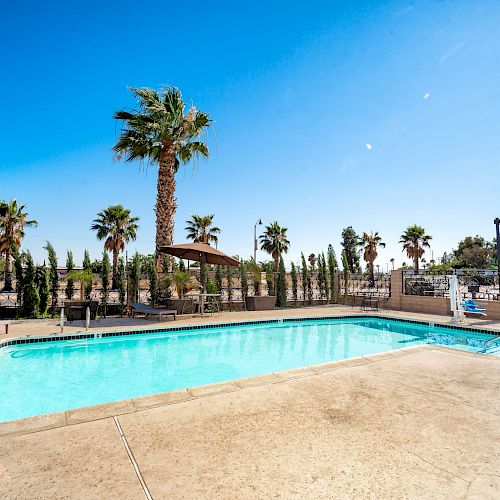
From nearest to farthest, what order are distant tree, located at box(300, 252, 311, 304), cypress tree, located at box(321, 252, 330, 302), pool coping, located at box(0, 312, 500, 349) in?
pool coping, located at box(0, 312, 500, 349) < distant tree, located at box(300, 252, 311, 304) < cypress tree, located at box(321, 252, 330, 302)

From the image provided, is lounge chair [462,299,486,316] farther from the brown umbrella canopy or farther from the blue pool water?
the brown umbrella canopy

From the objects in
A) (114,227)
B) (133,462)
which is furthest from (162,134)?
(114,227)

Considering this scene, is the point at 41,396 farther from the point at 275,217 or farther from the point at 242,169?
the point at 275,217

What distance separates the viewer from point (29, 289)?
Result: 38.9 feet

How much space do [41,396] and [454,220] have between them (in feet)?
114

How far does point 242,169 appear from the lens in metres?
18.4

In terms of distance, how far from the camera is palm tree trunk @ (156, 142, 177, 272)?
14.4 meters

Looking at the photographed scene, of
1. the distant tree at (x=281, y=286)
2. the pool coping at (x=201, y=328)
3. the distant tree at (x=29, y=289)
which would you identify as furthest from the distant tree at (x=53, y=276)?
the distant tree at (x=281, y=286)

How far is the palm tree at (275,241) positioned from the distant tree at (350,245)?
24.4 m

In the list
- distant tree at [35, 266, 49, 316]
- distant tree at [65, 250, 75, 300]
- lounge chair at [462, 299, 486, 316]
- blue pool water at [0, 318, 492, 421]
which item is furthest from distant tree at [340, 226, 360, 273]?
distant tree at [35, 266, 49, 316]

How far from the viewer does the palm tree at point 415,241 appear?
3759cm

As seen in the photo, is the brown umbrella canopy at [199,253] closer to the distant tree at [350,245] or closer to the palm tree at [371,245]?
the palm tree at [371,245]

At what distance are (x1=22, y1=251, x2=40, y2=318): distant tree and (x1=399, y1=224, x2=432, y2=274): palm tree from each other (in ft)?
121

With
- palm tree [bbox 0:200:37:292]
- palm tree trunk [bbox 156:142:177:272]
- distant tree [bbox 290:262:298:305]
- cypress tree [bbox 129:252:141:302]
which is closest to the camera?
Result: cypress tree [bbox 129:252:141:302]
